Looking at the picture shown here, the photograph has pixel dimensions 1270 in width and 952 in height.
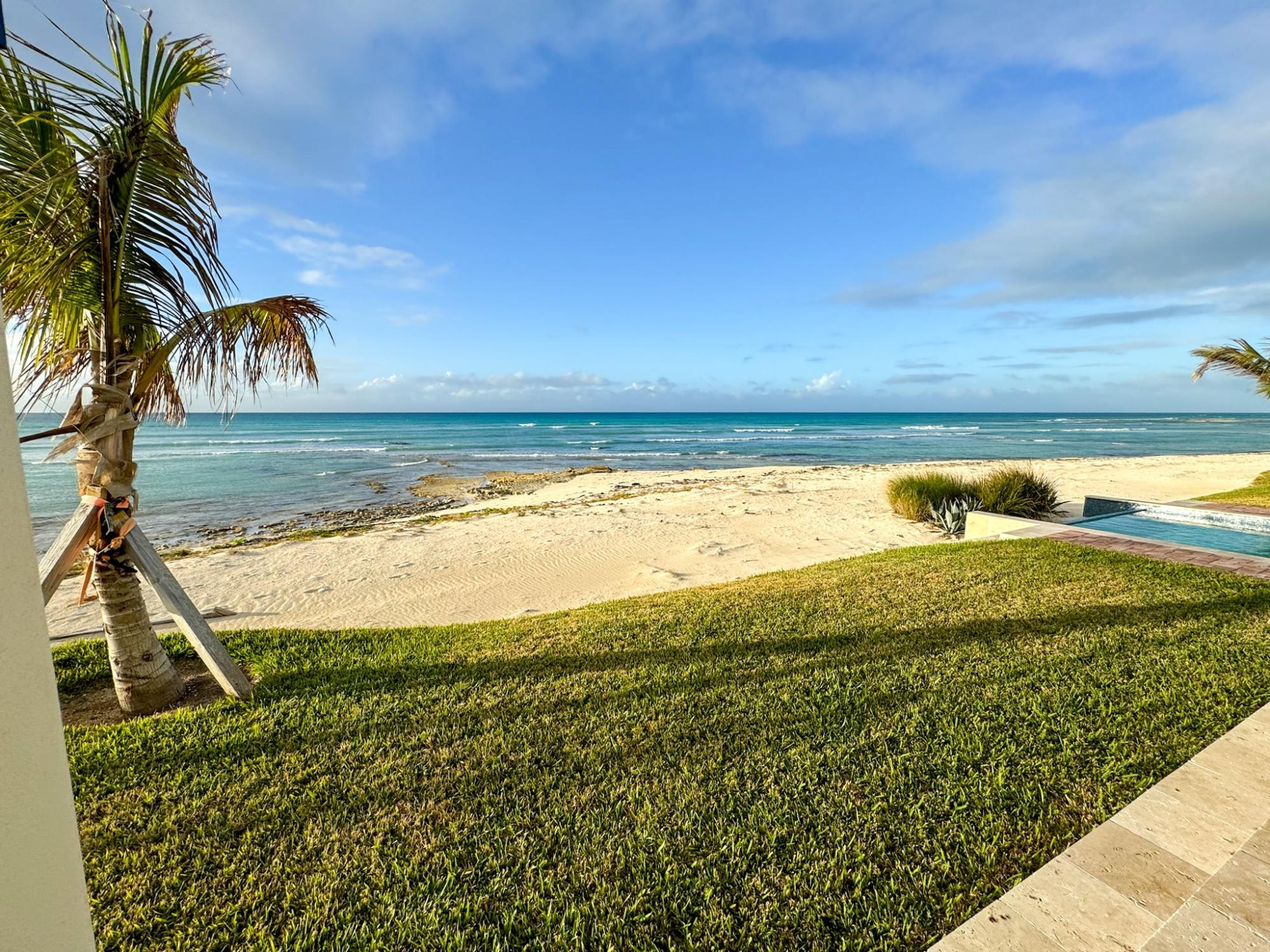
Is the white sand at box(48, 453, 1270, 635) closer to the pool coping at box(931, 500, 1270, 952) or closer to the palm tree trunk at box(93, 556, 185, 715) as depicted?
the palm tree trunk at box(93, 556, 185, 715)

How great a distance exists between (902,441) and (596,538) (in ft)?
139

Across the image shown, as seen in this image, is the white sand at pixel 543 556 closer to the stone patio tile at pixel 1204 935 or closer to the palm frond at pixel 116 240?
the palm frond at pixel 116 240

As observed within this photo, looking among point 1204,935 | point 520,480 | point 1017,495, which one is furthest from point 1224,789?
point 520,480

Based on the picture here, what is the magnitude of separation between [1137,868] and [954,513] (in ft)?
30.7

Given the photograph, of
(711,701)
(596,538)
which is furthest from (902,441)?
(711,701)


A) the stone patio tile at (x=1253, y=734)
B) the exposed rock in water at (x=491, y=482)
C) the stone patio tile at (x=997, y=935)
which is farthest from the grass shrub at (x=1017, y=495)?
the exposed rock in water at (x=491, y=482)

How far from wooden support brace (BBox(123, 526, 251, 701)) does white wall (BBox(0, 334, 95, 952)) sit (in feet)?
10.7

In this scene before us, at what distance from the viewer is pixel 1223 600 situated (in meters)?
5.18

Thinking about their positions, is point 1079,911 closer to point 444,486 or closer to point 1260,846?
point 1260,846

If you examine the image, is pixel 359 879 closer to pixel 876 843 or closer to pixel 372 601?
pixel 876 843

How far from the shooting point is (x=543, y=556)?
10094mm

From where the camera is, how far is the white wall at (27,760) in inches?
44.0

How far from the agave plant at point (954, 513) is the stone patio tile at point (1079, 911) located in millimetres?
8696

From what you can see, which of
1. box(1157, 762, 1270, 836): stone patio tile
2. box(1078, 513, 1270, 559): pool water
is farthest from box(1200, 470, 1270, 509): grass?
box(1157, 762, 1270, 836): stone patio tile
